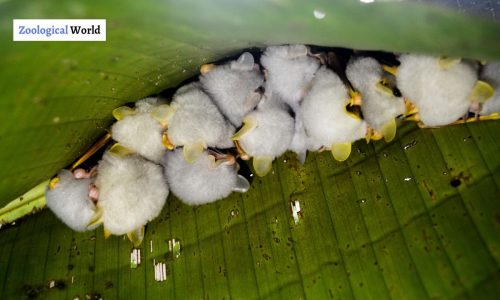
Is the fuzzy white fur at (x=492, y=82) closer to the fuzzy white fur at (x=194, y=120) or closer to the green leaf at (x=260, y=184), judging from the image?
the green leaf at (x=260, y=184)

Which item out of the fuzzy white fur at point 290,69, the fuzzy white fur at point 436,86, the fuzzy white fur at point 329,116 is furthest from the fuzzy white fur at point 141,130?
the fuzzy white fur at point 436,86

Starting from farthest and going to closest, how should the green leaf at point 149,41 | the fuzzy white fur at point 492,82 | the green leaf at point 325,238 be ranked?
the fuzzy white fur at point 492,82
the green leaf at point 325,238
the green leaf at point 149,41

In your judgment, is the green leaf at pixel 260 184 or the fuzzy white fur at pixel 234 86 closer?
the green leaf at pixel 260 184

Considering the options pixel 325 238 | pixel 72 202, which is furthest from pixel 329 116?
pixel 72 202

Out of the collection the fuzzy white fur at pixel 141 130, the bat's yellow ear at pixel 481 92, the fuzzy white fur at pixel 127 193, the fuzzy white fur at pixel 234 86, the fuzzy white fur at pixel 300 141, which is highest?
the bat's yellow ear at pixel 481 92

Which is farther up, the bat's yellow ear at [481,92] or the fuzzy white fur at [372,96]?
the bat's yellow ear at [481,92]

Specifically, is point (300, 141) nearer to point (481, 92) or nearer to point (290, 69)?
point (290, 69)

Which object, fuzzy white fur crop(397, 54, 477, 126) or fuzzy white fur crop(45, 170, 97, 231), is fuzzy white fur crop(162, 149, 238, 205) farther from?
fuzzy white fur crop(397, 54, 477, 126)
